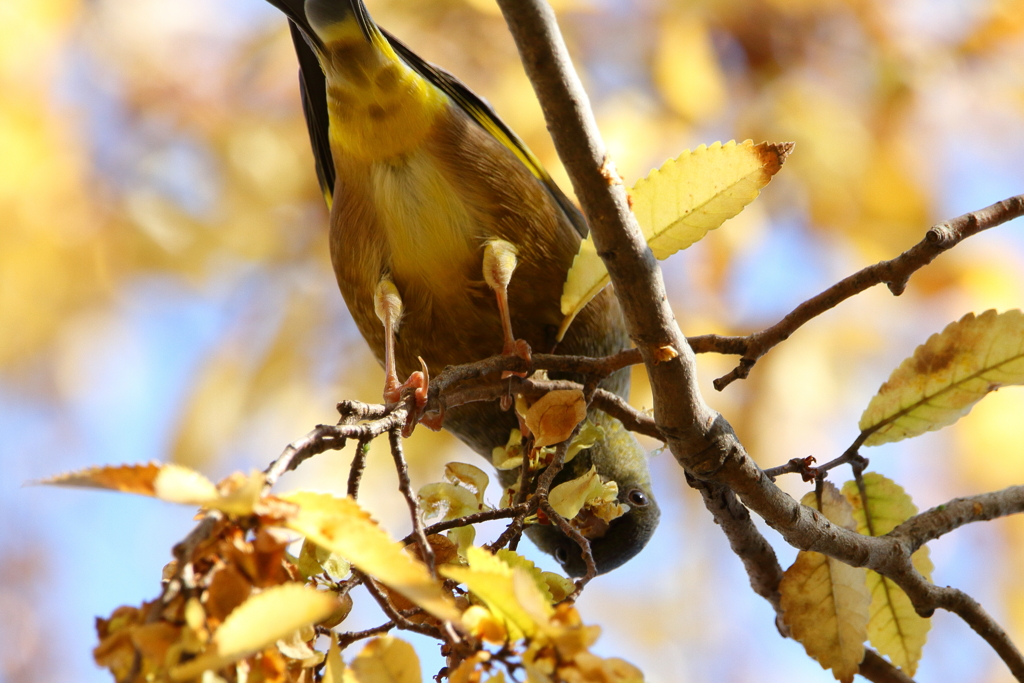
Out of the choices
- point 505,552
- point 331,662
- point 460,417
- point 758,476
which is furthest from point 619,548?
point 331,662

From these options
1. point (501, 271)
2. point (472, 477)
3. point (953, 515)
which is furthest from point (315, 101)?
point (953, 515)

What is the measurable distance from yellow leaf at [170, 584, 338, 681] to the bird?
998 millimetres

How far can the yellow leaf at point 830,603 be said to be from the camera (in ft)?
3.99

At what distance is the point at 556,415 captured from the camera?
3.96 ft

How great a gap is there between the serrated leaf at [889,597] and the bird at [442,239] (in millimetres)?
601

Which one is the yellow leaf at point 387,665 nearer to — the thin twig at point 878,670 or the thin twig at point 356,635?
the thin twig at point 356,635

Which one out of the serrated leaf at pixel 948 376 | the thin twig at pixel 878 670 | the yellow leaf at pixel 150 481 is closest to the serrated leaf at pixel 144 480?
the yellow leaf at pixel 150 481

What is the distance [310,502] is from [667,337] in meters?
0.52

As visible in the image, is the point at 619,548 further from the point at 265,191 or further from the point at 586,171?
the point at 265,191

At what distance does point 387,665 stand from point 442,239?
43.2 inches

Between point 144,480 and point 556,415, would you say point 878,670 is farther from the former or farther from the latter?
point 144,480

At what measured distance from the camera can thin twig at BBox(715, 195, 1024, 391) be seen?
43.9 inches

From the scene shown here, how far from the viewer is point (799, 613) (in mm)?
1266

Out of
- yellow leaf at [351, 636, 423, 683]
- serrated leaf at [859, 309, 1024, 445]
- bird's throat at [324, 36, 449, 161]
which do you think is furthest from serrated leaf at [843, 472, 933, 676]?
bird's throat at [324, 36, 449, 161]
